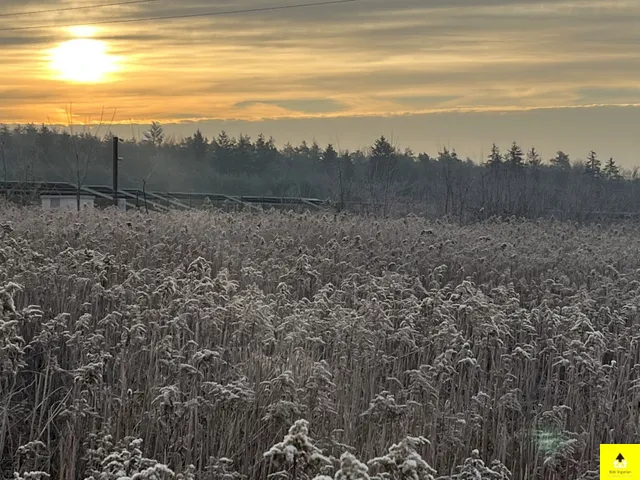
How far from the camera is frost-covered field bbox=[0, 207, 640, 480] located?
15.2 feet

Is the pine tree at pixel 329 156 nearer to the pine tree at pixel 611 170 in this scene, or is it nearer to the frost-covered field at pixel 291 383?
the pine tree at pixel 611 170

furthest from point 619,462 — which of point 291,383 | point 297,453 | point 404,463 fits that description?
Result: point 297,453

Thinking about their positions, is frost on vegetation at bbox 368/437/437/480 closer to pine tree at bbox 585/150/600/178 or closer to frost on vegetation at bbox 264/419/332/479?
frost on vegetation at bbox 264/419/332/479

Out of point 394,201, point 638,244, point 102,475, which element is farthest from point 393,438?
point 394,201

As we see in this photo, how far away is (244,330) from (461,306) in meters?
1.85

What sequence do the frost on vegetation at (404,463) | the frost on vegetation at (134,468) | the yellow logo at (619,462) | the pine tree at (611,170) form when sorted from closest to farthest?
the frost on vegetation at (404,463)
the frost on vegetation at (134,468)
the yellow logo at (619,462)
the pine tree at (611,170)

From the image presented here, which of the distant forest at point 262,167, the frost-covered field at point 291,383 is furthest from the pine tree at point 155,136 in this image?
the frost-covered field at point 291,383

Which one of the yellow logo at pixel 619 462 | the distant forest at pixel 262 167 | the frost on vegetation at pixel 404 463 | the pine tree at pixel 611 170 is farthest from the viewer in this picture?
the pine tree at pixel 611 170

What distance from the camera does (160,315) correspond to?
674 cm

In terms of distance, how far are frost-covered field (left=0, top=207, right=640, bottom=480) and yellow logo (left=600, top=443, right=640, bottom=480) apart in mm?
137

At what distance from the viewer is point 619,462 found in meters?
4.69

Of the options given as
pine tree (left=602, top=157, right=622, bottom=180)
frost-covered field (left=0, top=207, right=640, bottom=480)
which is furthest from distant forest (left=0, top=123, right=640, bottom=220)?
frost-covered field (left=0, top=207, right=640, bottom=480)

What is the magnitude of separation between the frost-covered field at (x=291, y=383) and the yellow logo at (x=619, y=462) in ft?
0.45

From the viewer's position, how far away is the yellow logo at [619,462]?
455cm
